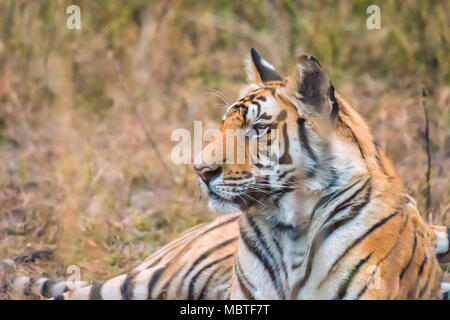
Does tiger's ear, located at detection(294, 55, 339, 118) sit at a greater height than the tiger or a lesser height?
greater

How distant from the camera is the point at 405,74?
610 cm

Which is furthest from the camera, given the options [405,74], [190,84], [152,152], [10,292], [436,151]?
[190,84]

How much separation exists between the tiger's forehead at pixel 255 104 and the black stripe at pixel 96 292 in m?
1.12

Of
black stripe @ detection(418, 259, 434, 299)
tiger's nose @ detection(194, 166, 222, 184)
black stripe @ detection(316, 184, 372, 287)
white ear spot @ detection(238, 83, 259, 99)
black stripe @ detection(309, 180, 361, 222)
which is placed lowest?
black stripe @ detection(418, 259, 434, 299)

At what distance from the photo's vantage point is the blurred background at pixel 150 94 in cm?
470

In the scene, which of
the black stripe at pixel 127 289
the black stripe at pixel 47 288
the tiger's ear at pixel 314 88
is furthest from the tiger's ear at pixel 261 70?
the black stripe at pixel 47 288

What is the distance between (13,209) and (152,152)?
50.9 inches

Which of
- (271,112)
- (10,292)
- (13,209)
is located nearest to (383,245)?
(271,112)

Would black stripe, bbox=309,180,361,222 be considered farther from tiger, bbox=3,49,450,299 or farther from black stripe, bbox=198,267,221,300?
black stripe, bbox=198,267,221,300

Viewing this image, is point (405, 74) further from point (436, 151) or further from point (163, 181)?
point (163, 181)

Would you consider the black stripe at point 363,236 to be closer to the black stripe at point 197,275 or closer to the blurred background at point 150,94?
the black stripe at point 197,275

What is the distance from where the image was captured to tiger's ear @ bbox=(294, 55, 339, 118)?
2.91 meters
